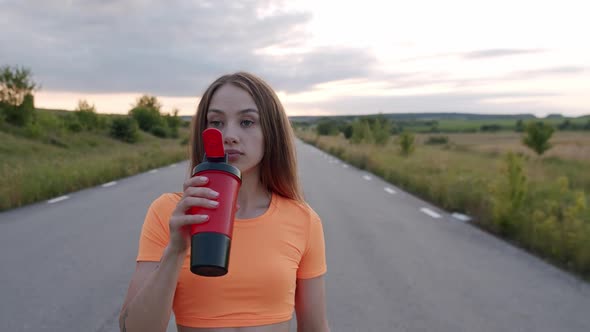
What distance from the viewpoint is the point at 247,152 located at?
65.3 inches

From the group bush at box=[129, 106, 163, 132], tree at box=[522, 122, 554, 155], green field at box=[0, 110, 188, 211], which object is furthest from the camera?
bush at box=[129, 106, 163, 132]

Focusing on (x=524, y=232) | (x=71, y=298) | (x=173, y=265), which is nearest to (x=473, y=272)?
(x=524, y=232)

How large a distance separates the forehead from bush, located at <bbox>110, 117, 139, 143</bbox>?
53496mm

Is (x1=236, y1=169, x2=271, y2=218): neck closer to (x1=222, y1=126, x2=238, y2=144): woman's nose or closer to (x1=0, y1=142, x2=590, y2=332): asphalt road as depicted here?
(x1=222, y1=126, x2=238, y2=144): woman's nose

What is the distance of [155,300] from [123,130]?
2134 inches

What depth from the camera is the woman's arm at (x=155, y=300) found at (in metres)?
1.36

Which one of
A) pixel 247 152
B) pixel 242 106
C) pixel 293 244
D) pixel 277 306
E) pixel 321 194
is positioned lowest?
pixel 321 194

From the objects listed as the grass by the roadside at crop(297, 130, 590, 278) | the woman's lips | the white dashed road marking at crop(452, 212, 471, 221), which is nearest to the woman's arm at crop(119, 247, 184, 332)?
the woman's lips

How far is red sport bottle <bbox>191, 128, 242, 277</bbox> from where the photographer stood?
3.98 ft

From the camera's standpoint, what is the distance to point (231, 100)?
5.56ft

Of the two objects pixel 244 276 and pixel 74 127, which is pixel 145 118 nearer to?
pixel 74 127

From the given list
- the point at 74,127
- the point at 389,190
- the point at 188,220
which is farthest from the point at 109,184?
the point at 74,127

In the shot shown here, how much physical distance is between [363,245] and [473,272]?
61.5 inches

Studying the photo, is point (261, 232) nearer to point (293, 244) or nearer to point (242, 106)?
point (293, 244)
